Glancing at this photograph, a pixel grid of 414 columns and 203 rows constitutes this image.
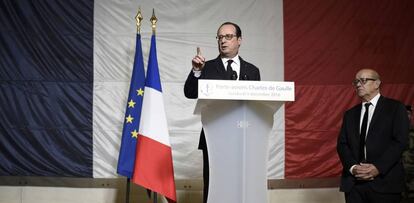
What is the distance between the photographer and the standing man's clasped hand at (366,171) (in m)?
2.57

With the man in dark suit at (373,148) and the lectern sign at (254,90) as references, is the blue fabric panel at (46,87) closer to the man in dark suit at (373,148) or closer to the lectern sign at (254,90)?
the man in dark suit at (373,148)

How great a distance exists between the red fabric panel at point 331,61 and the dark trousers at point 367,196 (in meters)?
1.09

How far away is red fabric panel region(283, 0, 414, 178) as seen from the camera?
149 inches

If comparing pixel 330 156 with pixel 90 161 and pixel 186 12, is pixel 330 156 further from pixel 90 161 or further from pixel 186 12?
pixel 90 161

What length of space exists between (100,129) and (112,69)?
0.53 metres

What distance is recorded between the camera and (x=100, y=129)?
366 centimetres

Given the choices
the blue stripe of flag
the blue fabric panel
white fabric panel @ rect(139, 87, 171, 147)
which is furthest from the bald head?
the blue fabric panel

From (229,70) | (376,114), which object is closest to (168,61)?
(229,70)

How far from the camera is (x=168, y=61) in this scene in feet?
12.2

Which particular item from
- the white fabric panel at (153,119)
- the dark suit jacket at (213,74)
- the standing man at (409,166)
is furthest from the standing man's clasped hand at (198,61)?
the standing man at (409,166)

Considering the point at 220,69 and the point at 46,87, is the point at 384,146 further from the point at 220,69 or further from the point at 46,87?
the point at 46,87

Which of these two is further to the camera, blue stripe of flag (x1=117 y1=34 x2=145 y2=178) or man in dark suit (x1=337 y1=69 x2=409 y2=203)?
blue stripe of flag (x1=117 y1=34 x2=145 y2=178)

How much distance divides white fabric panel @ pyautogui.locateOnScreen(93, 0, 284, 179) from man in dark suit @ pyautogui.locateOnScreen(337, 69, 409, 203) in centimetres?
106

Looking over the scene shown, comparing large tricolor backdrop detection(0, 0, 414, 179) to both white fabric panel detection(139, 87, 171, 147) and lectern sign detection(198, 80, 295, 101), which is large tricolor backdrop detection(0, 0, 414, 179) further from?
lectern sign detection(198, 80, 295, 101)
